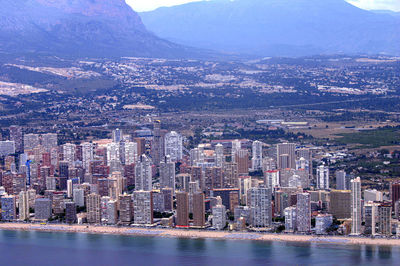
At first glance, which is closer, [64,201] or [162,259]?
[162,259]

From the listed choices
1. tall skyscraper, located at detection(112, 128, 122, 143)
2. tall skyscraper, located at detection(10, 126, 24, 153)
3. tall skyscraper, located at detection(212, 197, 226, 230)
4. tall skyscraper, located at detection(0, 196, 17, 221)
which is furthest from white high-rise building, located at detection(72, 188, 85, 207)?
tall skyscraper, located at detection(10, 126, 24, 153)

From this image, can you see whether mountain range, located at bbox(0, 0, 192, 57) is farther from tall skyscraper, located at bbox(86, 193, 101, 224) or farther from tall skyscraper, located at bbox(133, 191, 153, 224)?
tall skyscraper, located at bbox(133, 191, 153, 224)

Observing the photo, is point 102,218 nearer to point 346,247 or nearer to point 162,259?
point 162,259

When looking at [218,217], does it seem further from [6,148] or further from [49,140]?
[6,148]

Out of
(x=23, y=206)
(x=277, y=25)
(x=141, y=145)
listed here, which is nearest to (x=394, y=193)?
(x=23, y=206)

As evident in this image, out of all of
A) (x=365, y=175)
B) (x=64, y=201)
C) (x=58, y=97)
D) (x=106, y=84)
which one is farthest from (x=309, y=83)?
(x=64, y=201)

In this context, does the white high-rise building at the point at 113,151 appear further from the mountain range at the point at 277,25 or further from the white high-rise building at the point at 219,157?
the mountain range at the point at 277,25
